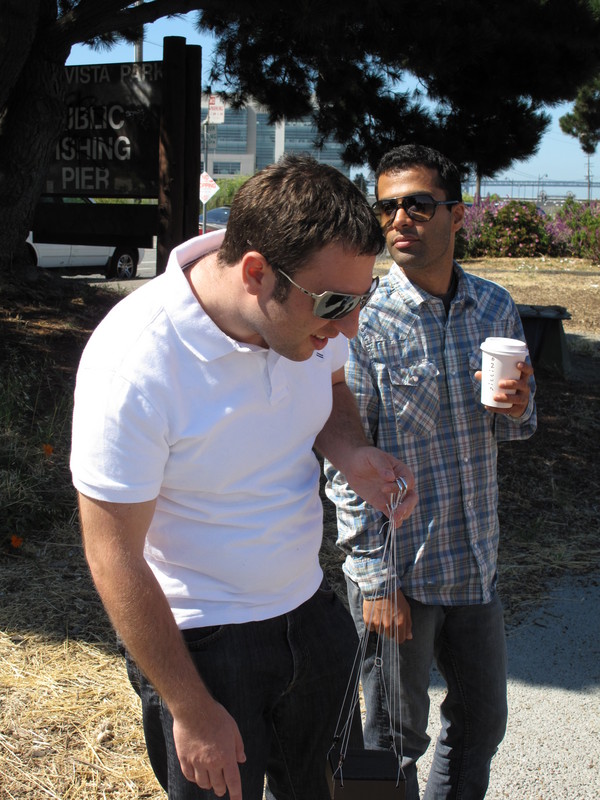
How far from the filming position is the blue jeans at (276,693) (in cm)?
179

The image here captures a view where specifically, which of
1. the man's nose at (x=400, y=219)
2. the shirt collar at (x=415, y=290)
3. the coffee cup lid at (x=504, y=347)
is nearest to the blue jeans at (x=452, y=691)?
the coffee cup lid at (x=504, y=347)

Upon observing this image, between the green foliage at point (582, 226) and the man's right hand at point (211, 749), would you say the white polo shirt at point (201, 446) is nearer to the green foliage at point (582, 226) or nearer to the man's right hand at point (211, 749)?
the man's right hand at point (211, 749)

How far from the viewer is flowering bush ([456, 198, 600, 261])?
20953mm

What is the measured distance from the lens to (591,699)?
3.50 metres

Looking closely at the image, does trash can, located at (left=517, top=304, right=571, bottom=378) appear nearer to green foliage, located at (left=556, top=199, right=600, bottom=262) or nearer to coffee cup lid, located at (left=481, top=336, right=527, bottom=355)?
coffee cup lid, located at (left=481, top=336, right=527, bottom=355)

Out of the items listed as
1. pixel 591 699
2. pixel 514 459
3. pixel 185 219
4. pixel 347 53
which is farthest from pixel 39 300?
pixel 591 699

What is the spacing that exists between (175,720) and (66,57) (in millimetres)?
6220

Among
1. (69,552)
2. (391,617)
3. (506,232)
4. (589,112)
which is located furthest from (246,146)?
(391,617)

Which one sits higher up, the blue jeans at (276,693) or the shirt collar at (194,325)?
the shirt collar at (194,325)

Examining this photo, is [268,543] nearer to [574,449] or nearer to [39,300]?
[574,449]

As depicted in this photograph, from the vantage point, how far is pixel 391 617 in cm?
231

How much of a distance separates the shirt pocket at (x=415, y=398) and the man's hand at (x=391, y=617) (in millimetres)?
453

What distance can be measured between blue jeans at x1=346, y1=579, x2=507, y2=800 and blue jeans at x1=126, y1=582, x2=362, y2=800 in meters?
0.30

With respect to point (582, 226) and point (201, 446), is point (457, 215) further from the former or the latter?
point (582, 226)
